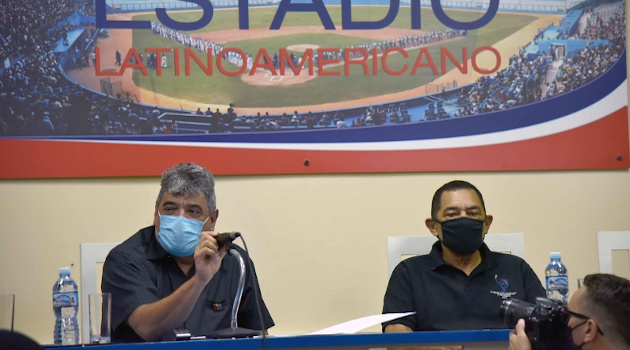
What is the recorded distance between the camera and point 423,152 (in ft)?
12.9

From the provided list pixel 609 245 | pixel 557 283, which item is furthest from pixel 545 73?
pixel 557 283

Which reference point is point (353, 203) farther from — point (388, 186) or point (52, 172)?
point (52, 172)

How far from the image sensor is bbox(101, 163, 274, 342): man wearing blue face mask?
273 cm

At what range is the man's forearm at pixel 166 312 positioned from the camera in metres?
2.72

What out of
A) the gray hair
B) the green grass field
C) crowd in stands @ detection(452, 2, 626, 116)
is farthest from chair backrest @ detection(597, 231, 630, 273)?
the gray hair

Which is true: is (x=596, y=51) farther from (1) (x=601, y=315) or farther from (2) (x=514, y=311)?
(1) (x=601, y=315)

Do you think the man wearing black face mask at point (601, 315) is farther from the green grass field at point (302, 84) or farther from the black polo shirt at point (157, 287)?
the green grass field at point (302, 84)

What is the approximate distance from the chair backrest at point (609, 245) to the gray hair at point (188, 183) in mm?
1518

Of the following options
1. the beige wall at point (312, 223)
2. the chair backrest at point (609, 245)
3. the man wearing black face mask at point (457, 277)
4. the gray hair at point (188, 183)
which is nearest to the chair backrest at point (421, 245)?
the man wearing black face mask at point (457, 277)

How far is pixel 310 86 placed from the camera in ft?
12.7

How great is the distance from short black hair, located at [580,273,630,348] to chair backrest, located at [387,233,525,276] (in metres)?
1.22

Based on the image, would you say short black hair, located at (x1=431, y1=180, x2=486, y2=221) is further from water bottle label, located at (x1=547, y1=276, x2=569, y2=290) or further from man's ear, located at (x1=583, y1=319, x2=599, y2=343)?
man's ear, located at (x1=583, y1=319, x2=599, y2=343)

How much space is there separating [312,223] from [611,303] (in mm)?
1897

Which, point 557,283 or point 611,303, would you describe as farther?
point 557,283
